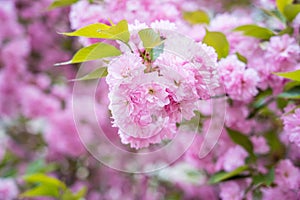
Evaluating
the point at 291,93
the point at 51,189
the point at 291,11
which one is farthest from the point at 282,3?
the point at 51,189

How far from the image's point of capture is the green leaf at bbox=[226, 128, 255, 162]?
3.67 feet

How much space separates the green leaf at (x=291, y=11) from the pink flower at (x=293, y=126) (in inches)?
11.9

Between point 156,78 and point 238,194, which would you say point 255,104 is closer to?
point 238,194

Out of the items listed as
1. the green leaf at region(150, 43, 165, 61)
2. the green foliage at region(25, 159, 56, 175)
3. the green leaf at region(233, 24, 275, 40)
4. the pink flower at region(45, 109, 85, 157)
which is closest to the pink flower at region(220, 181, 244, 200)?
the green leaf at region(233, 24, 275, 40)

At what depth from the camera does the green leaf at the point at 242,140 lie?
44.0 inches

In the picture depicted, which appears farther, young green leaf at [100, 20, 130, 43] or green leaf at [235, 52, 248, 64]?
green leaf at [235, 52, 248, 64]

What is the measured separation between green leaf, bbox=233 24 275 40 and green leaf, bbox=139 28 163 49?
0.35 metres

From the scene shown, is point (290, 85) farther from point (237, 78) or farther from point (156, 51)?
point (156, 51)

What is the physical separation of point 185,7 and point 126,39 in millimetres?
779

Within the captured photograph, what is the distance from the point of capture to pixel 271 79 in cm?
104

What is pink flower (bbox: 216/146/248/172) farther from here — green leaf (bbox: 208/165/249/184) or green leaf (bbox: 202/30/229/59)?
green leaf (bbox: 202/30/229/59)

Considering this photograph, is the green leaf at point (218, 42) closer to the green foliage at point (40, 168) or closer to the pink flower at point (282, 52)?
the pink flower at point (282, 52)

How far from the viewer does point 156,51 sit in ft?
2.47

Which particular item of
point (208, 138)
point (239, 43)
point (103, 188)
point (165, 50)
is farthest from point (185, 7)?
point (103, 188)
